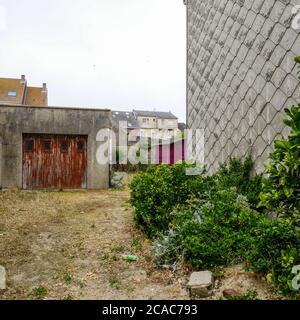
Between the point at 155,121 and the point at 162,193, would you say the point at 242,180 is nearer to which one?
the point at 162,193

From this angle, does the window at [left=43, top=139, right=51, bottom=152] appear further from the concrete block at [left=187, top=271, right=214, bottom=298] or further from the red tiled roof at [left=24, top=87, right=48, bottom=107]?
the red tiled roof at [left=24, top=87, right=48, bottom=107]

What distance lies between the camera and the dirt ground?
3.99 metres

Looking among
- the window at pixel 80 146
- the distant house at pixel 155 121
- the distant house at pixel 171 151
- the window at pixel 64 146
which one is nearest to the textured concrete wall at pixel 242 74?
the distant house at pixel 171 151

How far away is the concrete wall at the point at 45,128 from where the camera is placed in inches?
476

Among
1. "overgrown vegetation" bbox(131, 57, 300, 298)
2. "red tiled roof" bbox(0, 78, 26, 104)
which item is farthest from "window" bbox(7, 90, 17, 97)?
"overgrown vegetation" bbox(131, 57, 300, 298)

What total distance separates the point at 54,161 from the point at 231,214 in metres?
9.01

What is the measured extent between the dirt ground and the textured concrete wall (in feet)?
8.08

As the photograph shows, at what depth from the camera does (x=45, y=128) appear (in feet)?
40.5

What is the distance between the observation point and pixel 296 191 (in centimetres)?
294

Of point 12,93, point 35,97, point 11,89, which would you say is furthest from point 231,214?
point 35,97

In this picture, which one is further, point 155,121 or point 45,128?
point 155,121

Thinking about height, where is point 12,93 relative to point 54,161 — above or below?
above
